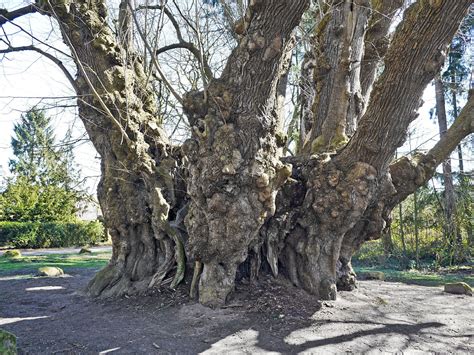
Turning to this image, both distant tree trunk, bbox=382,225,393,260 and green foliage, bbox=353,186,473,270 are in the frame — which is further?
distant tree trunk, bbox=382,225,393,260

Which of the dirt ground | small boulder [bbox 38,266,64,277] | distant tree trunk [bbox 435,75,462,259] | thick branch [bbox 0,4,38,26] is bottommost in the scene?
A: the dirt ground

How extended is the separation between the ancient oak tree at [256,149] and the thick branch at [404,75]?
0.01 meters

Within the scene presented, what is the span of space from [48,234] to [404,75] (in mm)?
19123

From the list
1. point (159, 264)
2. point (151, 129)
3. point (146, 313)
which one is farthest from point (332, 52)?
point (146, 313)

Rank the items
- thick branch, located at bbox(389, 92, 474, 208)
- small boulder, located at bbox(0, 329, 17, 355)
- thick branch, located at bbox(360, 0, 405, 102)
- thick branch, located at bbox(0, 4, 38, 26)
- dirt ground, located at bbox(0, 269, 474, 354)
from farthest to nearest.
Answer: thick branch, located at bbox(360, 0, 405, 102), thick branch, located at bbox(0, 4, 38, 26), thick branch, located at bbox(389, 92, 474, 208), dirt ground, located at bbox(0, 269, 474, 354), small boulder, located at bbox(0, 329, 17, 355)

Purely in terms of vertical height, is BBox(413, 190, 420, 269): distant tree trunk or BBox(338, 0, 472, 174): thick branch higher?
BBox(338, 0, 472, 174): thick branch

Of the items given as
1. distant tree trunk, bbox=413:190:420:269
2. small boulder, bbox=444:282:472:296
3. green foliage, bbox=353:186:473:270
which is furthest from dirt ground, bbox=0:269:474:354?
green foliage, bbox=353:186:473:270

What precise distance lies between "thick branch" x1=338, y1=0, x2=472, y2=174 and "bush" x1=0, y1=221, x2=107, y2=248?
59.1 feet

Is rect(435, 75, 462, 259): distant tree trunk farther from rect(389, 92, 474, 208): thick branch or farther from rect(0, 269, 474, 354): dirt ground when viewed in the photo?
rect(0, 269, 474, 354): dirt ground

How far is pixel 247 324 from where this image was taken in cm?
389

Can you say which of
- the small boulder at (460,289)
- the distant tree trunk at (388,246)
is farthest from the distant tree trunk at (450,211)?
the small boulder at (460,289)

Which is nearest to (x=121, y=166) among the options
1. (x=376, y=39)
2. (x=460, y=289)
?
(x=376, y=39)

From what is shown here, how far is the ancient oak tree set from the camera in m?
4.07

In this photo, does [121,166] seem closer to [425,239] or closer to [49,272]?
[49,272]
